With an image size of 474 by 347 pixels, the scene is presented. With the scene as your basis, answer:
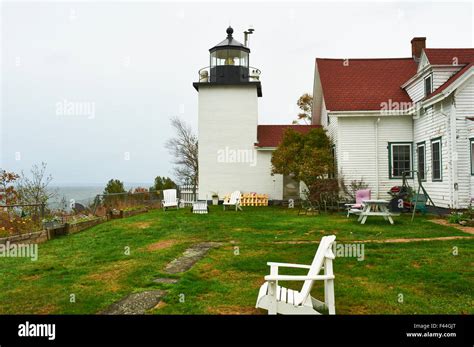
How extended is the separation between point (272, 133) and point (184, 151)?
13914mm

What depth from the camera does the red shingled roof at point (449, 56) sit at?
15.8 meters

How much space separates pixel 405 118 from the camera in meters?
18.0

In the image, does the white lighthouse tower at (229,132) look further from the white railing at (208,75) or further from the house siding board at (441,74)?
the house siding board at (441,74)

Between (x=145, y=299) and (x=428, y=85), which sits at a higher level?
(x=428, y=85)

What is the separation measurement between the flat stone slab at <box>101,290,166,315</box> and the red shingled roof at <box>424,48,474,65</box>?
15.5 m

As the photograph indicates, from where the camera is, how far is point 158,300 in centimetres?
491

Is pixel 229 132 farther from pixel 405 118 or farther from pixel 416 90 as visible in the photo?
pixel 416 90

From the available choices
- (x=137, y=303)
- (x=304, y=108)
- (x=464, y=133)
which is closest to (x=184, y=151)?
(x=304, y=108)

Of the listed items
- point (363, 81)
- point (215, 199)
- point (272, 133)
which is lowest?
point (215, 199)

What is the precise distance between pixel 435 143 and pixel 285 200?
875 centimetres

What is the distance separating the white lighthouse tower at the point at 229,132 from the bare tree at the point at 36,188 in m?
9.31
